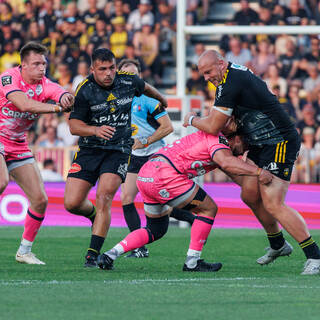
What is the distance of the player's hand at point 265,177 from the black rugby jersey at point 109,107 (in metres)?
1.48

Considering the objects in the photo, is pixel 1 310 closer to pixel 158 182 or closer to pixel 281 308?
pixel 281 308

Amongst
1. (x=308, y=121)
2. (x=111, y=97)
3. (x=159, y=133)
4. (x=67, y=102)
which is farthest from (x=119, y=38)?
(x=67, y=102)

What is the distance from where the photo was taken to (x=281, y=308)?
19.8ft

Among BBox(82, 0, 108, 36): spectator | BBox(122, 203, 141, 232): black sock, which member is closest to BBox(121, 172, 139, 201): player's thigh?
BBox(122, 203, 141, 232): black sock

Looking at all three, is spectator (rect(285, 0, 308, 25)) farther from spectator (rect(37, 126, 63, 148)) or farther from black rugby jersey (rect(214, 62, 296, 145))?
black rugby jersey (rect(214, 62, 296, 145))

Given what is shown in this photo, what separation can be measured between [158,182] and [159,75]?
465 inches

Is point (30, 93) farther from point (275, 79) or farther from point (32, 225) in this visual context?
point (275, 79)

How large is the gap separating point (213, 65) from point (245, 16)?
11.4 meters

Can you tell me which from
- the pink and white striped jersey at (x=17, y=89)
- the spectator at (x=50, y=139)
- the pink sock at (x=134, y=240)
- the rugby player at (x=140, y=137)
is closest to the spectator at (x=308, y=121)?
the spectator at (x=50, y=139)

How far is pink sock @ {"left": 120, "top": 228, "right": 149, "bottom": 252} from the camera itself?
8.21m

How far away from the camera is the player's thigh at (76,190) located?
29.2 feet

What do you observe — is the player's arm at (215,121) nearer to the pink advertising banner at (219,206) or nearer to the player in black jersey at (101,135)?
the player in black jersey at (101,135)

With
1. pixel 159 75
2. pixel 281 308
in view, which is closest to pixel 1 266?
pixel 281 308

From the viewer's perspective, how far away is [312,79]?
714 inches
